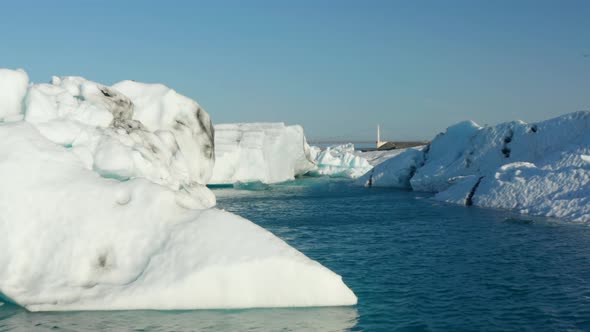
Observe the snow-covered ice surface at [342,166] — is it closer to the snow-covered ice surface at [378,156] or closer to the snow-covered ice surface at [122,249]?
the snow-covered ice surface at [378,156]

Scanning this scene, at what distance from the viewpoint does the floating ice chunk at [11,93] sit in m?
13.9

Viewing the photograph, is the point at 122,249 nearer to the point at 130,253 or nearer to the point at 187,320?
the point at 130,253

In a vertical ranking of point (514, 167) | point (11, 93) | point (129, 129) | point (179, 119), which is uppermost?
point (179, 119)

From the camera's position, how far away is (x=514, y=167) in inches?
976

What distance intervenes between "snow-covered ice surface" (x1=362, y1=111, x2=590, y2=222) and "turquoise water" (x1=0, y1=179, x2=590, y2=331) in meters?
1.64

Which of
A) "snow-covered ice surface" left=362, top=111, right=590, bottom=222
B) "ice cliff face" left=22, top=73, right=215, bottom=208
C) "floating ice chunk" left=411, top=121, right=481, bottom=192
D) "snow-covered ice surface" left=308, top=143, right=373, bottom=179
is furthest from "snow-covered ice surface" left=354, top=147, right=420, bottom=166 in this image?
"ice cliff face" left=22, top=73, right=215, bottom=208

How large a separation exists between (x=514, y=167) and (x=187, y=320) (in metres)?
20.2

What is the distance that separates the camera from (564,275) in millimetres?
11320

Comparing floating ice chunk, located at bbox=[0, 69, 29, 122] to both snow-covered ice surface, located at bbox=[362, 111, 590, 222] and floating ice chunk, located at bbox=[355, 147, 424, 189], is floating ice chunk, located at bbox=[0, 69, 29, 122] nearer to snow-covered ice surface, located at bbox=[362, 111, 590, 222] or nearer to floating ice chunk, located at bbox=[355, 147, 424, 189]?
snow-covered ice surface, located at bbox=[362, 111, 590, 222]

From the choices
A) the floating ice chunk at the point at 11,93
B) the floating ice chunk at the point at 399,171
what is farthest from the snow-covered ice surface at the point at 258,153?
the floating ice chunk at the point at 11,93

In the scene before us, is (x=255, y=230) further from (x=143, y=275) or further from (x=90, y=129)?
(x=90, y=129)

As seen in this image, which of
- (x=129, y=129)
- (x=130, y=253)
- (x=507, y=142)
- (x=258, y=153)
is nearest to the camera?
(x=130, y=253)

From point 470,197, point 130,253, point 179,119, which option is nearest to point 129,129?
point 179,119

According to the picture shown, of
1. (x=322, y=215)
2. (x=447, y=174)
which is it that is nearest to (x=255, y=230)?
(x=322, y=215)
